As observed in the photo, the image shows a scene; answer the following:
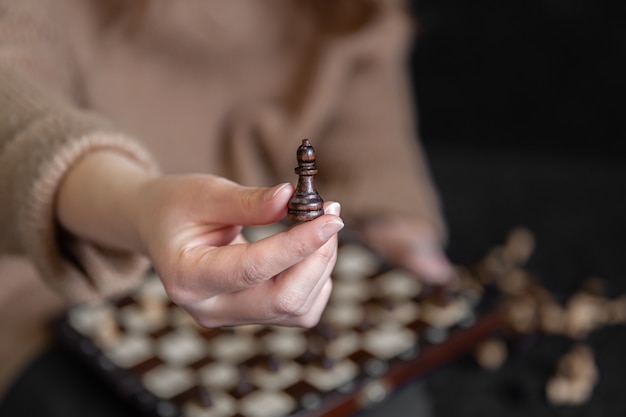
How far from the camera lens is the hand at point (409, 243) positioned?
887 millimetres

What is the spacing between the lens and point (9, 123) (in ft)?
1.67

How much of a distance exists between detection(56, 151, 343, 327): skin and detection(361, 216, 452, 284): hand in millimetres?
487

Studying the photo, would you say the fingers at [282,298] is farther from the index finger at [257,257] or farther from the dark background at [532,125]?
the dark background at [532,125]

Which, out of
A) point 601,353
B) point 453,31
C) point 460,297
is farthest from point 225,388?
point 453,31

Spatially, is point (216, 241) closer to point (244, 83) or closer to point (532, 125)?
point (244, 83)

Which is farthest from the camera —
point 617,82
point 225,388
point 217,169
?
point 617,82

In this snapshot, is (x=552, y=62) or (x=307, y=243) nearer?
(x=307, y=243)

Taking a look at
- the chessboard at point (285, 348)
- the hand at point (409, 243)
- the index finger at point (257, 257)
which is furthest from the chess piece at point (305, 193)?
the hand at point (409, 243)

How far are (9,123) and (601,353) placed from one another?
2.04ft

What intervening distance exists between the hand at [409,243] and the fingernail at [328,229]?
1.81 feet

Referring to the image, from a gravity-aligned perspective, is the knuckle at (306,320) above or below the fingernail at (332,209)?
below

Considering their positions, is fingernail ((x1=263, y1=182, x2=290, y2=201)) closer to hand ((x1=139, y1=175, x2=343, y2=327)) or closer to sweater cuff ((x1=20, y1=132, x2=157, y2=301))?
hand ((x1=139, y1=175, x2=343, y2=327))

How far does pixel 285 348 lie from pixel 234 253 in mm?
374

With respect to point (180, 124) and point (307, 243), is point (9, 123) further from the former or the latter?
point (180, 124)
